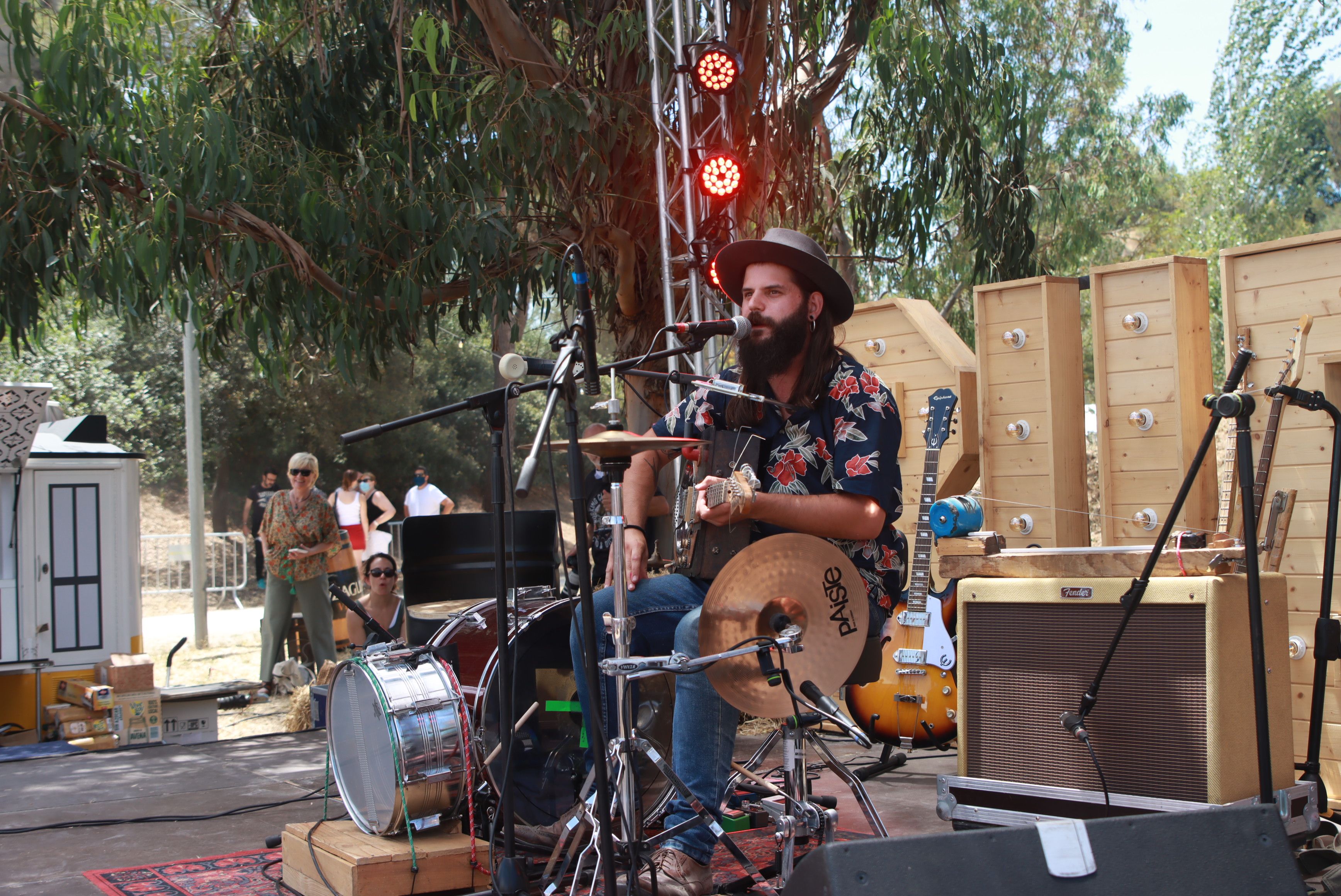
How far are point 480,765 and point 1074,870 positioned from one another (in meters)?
2.08

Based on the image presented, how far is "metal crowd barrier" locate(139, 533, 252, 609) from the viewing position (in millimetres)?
17109

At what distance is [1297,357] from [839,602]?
1.85 m

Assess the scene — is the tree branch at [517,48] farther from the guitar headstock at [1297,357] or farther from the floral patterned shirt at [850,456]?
Answer: the guitar headstock at [1297,357]

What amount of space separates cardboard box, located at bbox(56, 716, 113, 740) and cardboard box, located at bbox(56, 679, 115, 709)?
0.08 metres

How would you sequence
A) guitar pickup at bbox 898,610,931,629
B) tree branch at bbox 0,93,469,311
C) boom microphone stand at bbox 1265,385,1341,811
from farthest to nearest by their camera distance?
tree branch at bbox 0,93,469,311 < guitar pickup at bbox 898,610,931,629 < boom microphone stand at bbox 1265,385,1341,811

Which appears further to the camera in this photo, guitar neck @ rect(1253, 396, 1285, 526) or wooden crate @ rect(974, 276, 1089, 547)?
wooden crate @ rect(974, 276, 1089, 547)

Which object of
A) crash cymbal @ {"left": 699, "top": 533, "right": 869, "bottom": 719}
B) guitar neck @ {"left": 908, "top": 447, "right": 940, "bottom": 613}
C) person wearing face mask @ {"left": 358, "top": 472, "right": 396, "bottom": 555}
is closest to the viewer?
crash cymbal @ {"left": 699, "top": 533, "right": 869, "bottom": 719}

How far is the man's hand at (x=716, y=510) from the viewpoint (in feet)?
9.55

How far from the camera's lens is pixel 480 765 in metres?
3.53

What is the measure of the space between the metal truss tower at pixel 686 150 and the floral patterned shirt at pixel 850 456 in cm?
251

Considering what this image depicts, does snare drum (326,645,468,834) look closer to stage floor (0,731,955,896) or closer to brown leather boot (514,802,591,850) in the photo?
brown leather boot (514,802,591,850)

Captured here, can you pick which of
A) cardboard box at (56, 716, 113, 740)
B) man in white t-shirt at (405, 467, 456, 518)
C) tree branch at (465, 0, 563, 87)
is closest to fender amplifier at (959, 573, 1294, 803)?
tree branch at (465, 0, 563, 87)

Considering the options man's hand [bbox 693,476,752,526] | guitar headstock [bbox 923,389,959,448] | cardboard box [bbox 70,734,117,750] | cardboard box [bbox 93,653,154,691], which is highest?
guitar headstock [bbox 923,389,959,448]

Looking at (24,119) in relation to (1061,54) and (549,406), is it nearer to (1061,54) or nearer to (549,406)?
(549,406)
